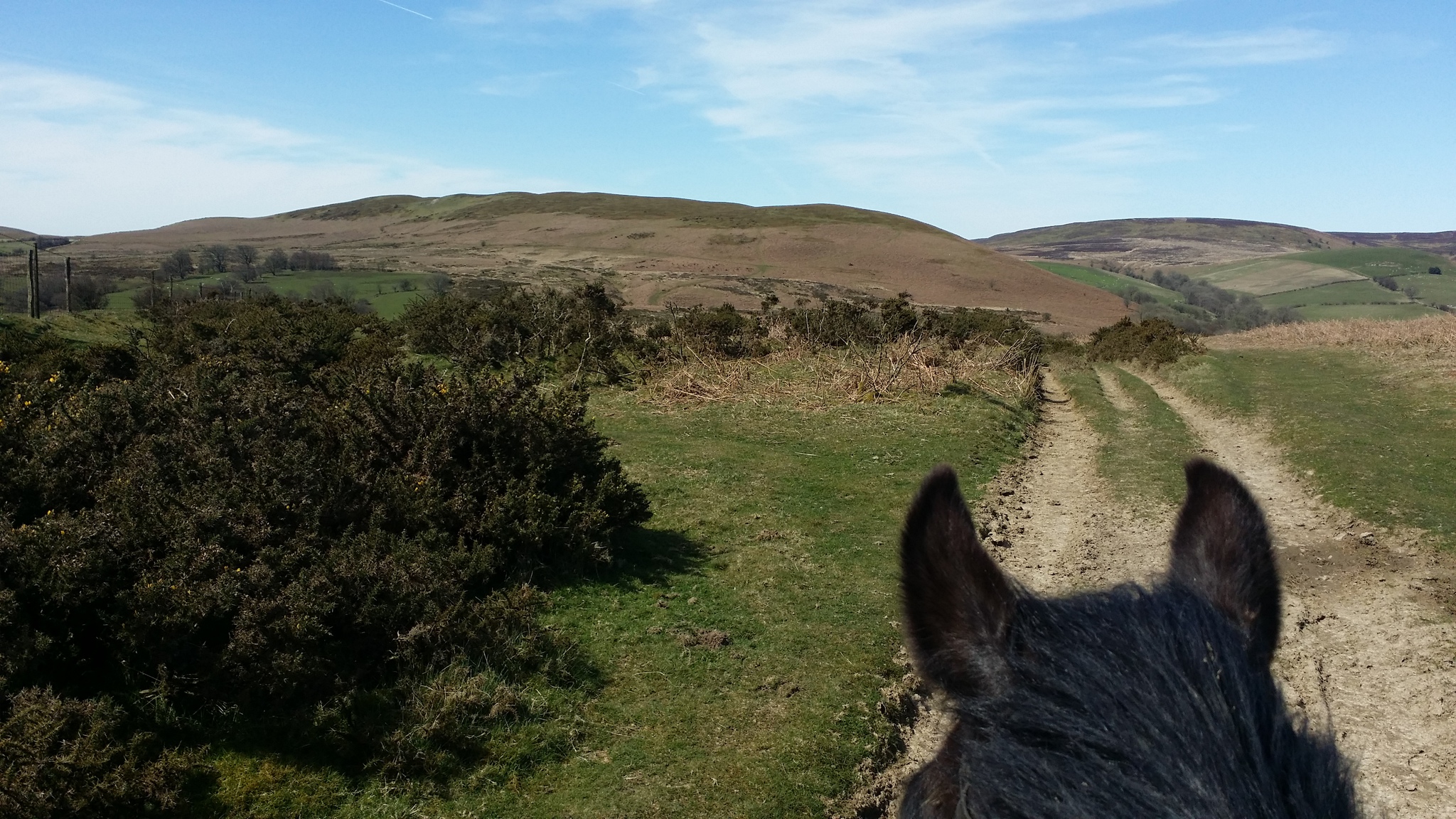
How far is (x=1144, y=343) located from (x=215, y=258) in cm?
6565

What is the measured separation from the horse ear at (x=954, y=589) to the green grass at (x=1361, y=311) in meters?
Answer: 61.5

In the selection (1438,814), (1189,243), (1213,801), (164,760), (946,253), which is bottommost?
(1438,814)

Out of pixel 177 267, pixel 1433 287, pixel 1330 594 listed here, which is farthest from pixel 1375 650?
pixel 1433 287

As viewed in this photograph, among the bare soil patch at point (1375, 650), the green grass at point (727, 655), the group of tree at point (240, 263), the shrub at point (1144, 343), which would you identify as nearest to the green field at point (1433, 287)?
the shrub at point (1144, 343)

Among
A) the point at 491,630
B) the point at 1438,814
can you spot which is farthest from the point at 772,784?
the point at 1438,814

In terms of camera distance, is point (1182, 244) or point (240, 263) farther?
point (1182, 244)

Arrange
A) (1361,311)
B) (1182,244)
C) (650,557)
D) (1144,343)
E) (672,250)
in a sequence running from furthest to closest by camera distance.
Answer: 1. (1182,244)
2. (672,250)
3. (1361,311)
4. (1144,343)
5. (650,557)

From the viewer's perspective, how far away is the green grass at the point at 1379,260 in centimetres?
9212

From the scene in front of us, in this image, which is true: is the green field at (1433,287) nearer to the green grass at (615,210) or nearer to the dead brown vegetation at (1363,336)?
the green grass at (615,210)

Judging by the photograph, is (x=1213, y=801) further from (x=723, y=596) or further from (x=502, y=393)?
(x=502, y=393)

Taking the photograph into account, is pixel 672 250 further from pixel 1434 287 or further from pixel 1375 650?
pixel 1375 650

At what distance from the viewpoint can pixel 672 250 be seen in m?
79.4

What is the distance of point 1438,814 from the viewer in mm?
4617

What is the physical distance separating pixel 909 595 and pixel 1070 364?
96.1 ft
